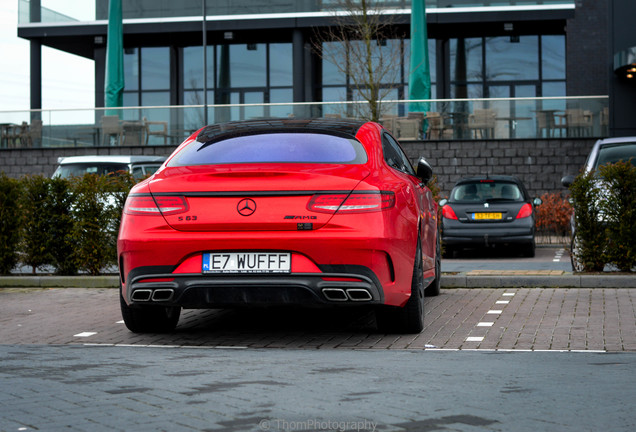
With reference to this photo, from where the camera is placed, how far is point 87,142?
29.1 m

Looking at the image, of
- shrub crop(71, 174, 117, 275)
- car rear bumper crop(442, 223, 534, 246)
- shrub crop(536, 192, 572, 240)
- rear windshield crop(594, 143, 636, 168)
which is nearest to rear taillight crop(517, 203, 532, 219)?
car rear bumper crop(442, 223, 534, 246)

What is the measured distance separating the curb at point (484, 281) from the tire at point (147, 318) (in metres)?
3.88

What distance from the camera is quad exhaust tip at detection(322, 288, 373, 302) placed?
675 centimetres

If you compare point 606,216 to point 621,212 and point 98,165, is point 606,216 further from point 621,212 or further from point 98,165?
point 98,165

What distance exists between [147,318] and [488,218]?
422 inches

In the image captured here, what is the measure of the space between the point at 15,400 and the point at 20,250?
7.86m

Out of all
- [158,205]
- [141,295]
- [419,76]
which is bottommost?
[141,295]

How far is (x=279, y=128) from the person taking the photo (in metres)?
7.79

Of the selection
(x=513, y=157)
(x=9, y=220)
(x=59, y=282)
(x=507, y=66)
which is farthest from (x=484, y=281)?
(x=507, y=66)

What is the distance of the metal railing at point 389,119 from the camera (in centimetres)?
2720

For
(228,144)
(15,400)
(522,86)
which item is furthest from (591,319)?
(522,86)

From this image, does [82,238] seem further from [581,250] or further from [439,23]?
[439,23]

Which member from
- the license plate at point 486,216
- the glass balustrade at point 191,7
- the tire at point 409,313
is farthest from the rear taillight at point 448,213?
the glass balustrade at point 191,7

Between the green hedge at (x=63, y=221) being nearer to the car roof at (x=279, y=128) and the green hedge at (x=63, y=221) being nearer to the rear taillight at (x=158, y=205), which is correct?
the car roof at (x=279, y=128)
